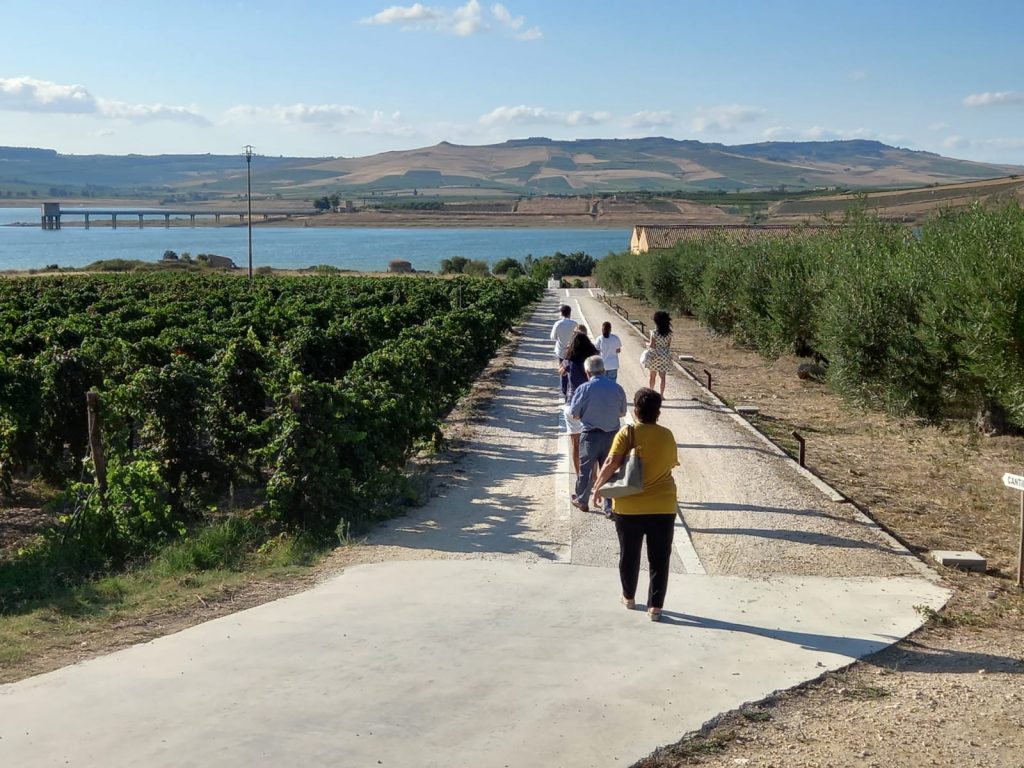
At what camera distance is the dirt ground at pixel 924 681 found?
574cm

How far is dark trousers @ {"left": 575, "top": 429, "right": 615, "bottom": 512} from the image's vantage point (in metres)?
10.2

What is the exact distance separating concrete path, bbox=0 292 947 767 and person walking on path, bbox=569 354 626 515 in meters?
0.76

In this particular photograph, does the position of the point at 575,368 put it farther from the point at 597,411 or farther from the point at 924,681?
the point at 924,681

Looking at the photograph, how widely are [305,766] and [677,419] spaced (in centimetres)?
1287

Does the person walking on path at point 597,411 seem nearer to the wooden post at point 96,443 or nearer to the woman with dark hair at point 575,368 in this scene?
the woman with dark hair at point 575,368

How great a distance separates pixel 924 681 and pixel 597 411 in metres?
4.08

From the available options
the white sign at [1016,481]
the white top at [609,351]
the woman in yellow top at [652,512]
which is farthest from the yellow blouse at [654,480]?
the white top at [609,351]

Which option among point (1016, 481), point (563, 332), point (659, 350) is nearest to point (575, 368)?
point (563, 332)

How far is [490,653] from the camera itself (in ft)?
22.9

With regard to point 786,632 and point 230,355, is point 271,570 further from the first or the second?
point 230,355

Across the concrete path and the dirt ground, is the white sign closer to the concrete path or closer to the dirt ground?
the dirt ground

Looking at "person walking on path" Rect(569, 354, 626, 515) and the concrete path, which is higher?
"person walking on path" Rect(569, 354, 626, 515)

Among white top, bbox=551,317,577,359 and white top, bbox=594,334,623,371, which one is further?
white top, bbox=551,317,577,359

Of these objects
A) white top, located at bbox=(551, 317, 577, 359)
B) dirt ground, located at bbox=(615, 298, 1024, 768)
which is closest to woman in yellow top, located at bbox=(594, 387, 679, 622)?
dirt ground, located at bbox=(615, 298, 1024, 768)
